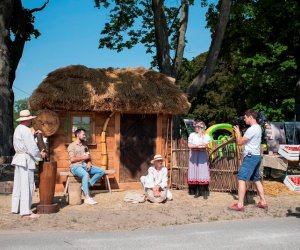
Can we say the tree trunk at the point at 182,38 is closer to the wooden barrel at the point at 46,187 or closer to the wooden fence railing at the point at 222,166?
the wooden fence railing at the point at 222,166

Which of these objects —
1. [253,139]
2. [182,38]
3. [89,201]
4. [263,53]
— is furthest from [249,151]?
[263,53]

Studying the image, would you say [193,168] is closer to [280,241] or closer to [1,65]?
[280,241]

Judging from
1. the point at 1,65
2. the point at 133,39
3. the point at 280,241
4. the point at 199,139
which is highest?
the point at 133,39

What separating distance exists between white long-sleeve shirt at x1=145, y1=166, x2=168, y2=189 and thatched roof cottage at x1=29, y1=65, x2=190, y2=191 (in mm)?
1937

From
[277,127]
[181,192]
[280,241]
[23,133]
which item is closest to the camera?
[280,241]

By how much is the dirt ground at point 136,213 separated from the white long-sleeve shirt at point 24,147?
→ 101 centimetres

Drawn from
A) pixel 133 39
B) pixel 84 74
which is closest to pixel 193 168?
pixel 84 74

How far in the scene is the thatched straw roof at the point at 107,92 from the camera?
11031 millimetres

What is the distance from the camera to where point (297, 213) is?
8766mm

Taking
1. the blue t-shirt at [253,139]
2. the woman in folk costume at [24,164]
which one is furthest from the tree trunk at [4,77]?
the blue t-shirt at [253,139]

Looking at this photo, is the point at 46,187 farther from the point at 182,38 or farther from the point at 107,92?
the point at 182,38

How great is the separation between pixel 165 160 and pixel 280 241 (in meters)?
6.26

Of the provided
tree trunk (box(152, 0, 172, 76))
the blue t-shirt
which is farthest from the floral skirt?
tree trunk (box(152, 0, 172, 76))

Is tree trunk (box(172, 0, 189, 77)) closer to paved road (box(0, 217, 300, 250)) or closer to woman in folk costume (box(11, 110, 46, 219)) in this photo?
woman in folk costume (box(11, 110, 46, 219))
